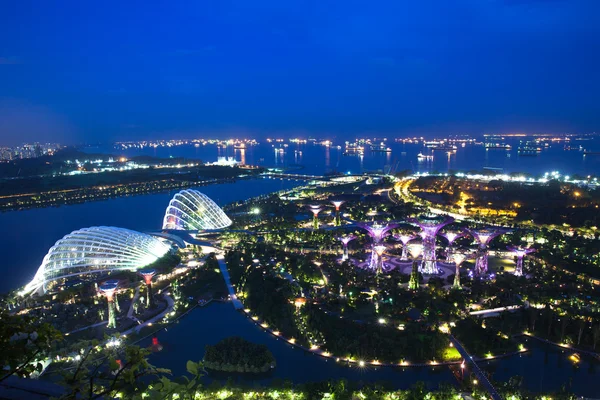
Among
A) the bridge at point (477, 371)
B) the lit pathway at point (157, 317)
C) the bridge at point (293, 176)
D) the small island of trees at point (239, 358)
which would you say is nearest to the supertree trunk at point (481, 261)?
the bridge at point (477, 371)

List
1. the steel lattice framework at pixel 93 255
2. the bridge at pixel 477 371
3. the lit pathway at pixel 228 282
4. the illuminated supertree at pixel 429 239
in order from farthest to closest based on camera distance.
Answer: the illuminated supertree at pixel 429 239
the steel lattice framework at pixel 93 255
the lit pathway at pixel 228 282
the bridge at pixel 477 371

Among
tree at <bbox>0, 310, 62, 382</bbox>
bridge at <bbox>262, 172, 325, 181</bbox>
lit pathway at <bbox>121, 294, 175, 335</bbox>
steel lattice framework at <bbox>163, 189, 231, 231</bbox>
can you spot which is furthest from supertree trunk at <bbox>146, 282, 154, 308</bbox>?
bridge at <bbox>262, 172, 325, 181</bbox>

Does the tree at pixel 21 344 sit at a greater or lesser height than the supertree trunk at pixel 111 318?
greater

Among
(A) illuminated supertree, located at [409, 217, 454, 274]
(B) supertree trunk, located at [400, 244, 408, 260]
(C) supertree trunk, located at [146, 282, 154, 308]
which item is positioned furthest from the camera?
(B) supertree trunk, located at [400, 244, 408, 260]

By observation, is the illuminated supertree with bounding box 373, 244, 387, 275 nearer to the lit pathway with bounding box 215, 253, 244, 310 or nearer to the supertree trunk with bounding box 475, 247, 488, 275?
the supertree trunk with bounding box 475, 247, 488, 275

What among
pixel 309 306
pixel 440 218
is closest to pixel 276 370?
pixel 309 306

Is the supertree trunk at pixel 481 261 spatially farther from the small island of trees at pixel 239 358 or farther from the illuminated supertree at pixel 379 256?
the small island of trees at pixel 239 358
